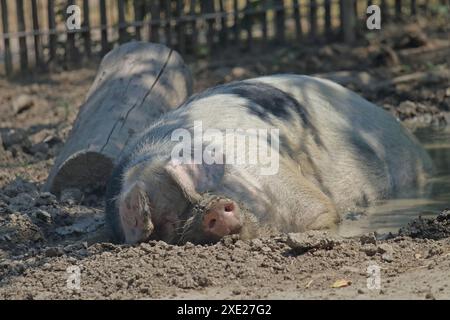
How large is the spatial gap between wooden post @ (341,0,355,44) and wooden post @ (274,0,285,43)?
2.03 ft

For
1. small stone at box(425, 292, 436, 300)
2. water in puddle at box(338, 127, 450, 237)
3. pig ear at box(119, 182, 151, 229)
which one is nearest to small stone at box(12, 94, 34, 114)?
water in puddle at box(338, 127, 450, 237)

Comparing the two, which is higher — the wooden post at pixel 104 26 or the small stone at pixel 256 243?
the wooden post at pixel 104 26

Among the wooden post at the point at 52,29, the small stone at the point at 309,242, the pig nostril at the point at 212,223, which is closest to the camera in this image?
the small stone at the point at 309,242

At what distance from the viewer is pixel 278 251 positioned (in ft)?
16.9

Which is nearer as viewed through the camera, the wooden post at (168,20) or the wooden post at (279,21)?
the wooden post at (168,20)

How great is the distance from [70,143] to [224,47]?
4.46m

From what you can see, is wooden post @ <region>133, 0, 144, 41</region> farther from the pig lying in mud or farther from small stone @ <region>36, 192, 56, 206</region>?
small stone @ <region>36, 192, 56, 206</region>

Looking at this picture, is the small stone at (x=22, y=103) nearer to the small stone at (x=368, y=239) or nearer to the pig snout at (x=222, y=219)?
the pig snout at (x=222, y=219)

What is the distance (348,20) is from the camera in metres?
A: 11.3

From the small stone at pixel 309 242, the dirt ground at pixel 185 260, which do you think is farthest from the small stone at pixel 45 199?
the small stone at pixel 309 242

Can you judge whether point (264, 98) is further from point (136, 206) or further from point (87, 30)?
point (87, 30)

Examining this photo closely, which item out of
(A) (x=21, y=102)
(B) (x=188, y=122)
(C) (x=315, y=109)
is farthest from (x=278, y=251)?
(A) (x=21, y=102)

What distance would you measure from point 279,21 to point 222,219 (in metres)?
6.29

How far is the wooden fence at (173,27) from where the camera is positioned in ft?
35.2
